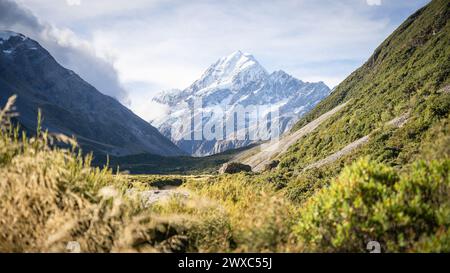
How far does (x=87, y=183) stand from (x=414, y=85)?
194 feet

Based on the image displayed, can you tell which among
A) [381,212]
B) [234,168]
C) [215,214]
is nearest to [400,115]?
[215,214]

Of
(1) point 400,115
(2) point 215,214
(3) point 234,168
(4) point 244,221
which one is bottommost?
(4) point 244,221

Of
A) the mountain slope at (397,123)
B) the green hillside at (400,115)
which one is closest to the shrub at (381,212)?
the mountain slope at (397,123)

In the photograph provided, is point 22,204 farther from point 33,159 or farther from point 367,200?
point 367,200

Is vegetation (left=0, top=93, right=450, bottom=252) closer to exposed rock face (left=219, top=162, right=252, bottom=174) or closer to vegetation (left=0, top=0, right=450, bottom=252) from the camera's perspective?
vegetation (left=0, top=0, right=450, bottom=252)

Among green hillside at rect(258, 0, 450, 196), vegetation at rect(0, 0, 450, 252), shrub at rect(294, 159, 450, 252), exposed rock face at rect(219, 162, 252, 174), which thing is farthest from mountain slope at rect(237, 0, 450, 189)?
exposed rock face at rect(219, 162, 252, 174)

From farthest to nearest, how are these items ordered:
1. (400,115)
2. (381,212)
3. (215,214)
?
(400,115), (215,214), (381,212)

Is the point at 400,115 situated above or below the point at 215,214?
above

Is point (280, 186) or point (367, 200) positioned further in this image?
point (280, 186)

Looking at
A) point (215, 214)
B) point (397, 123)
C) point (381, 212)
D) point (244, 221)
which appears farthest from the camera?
point (397, 123)

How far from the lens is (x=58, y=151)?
7977mm

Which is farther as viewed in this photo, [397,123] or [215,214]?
[397,123]

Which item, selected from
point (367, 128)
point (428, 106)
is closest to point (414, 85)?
point (367, 128)

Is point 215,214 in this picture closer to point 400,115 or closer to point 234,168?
point 400,115
